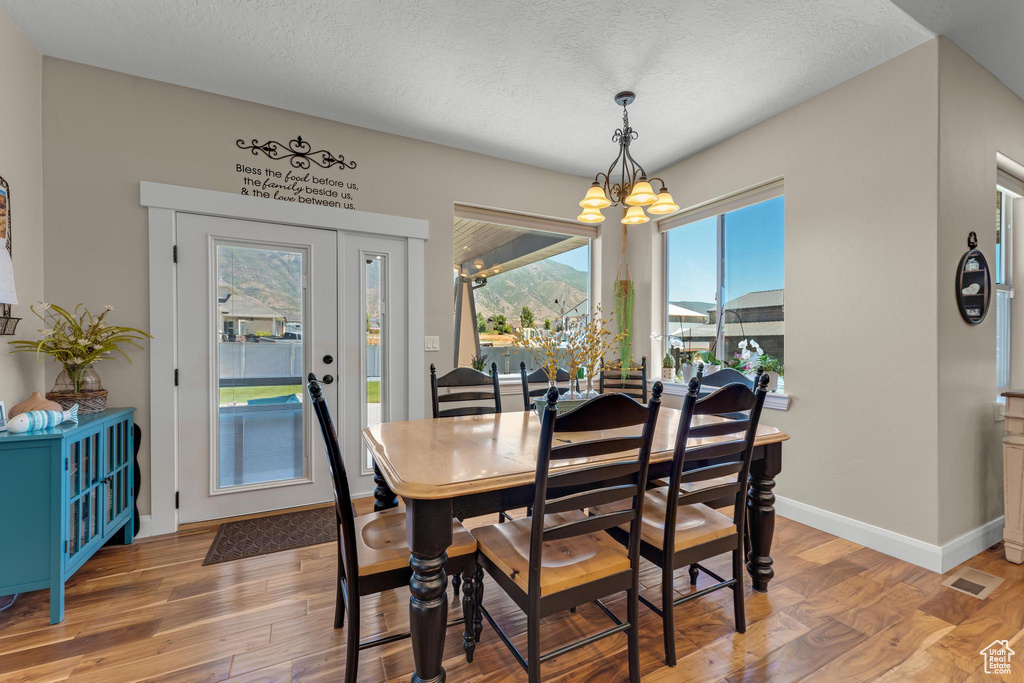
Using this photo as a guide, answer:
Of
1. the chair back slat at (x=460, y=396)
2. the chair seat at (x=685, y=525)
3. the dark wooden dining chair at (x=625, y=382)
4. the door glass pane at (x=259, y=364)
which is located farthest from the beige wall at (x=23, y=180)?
the dark wooden dining chair at (x=625, y=382)

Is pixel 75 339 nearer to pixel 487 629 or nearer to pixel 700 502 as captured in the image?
pixel 487 629

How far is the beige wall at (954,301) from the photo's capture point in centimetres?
231

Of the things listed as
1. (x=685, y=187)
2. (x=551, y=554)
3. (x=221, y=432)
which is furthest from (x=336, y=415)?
(x=685, y=187)

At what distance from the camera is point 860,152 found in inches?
103

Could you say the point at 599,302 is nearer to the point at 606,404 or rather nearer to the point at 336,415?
the point at 336,415

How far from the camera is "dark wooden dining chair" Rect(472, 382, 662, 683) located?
1288mm

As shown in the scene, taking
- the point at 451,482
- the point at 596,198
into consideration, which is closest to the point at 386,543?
the point at 451,482

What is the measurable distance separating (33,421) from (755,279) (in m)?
4.33

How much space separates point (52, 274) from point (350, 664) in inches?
108

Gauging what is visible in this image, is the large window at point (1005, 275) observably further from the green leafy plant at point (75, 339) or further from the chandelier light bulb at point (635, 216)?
the green leafy plant at point (75, 339)

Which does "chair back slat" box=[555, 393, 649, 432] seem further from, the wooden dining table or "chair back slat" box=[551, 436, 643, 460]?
the wooden dining table

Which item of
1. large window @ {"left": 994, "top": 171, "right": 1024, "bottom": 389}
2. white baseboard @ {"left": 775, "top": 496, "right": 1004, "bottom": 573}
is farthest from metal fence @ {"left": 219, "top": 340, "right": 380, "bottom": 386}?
large window @ {"left": 994, "top": 171, "right": 1024, "bottom": 389}

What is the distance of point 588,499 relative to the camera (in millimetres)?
1347

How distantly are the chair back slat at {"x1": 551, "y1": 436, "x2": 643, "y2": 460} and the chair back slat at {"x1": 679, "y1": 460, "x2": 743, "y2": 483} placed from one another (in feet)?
1.20
